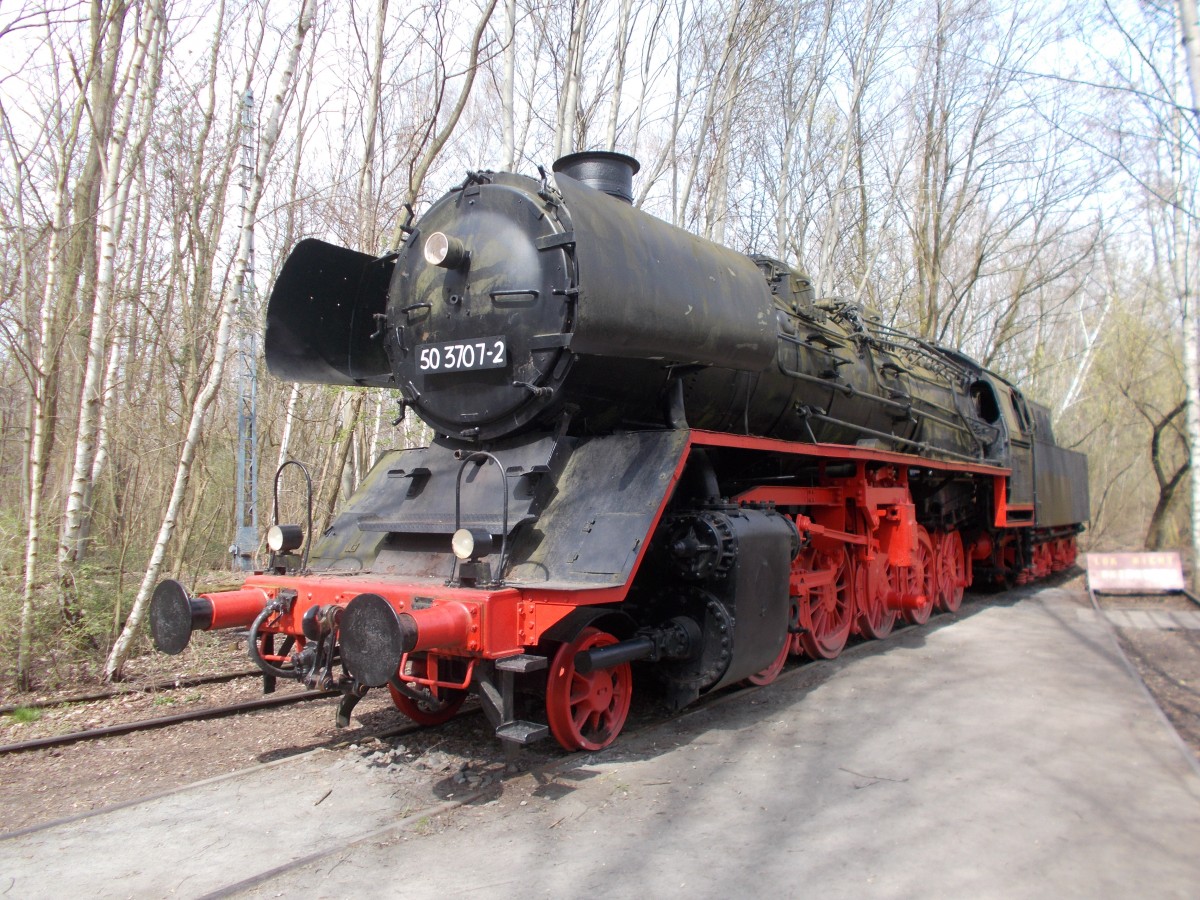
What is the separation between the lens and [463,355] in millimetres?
4676

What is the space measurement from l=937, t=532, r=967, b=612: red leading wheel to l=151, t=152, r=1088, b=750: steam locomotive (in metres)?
3.68

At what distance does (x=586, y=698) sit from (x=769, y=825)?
1179 millimetres

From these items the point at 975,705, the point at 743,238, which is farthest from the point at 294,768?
the point at 743,238

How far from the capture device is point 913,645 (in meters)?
7.54

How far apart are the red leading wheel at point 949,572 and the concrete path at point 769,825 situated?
4.19m

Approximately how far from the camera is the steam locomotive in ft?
12.9

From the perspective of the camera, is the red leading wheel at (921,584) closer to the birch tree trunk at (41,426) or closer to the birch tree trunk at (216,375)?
the birch tree trunk at (216,375)

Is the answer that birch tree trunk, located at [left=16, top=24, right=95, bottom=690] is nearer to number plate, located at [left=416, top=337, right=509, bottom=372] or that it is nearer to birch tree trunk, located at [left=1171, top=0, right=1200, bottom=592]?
number plate, located at [left=416, top=337, right=509, bottom=372]

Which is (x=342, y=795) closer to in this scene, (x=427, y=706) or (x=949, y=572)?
(x=427, y=706)

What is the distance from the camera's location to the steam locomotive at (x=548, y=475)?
392 cm

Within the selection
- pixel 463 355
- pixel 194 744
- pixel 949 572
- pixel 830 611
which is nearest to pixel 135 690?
pixel 194 744

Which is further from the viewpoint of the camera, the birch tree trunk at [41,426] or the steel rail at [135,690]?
the birch tree trunk at [41,426]

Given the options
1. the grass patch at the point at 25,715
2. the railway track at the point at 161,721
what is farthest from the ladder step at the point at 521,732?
the grass patch at the point at 25,715

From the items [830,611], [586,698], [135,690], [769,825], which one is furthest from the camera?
[830,611]
